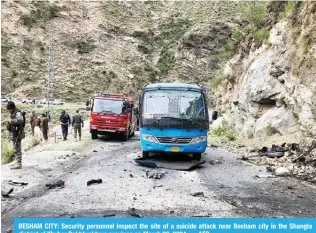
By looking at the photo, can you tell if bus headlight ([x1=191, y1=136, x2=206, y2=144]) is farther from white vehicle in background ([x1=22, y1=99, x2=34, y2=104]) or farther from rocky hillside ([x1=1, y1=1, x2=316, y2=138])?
white vehicle in background ([x1=22, y1=99, x2=34, y2=104])

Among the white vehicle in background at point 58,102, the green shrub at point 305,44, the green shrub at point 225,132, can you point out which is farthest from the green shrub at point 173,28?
the green shrub at point 305,44

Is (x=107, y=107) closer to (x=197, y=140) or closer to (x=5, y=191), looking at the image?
(x=197, y=140)

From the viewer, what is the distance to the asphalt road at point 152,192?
8.54 m

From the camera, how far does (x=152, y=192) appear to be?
10.1m

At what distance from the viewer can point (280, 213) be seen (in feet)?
28.4

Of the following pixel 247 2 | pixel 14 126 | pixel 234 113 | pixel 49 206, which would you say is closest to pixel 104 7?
pixel 247 2

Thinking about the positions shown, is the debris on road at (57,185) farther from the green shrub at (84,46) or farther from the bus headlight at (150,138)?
the green shrub at (84,46)

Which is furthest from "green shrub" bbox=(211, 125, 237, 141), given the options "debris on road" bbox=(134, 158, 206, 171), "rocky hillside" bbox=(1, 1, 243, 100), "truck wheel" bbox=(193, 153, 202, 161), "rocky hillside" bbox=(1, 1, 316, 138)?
"rocky hillside" bbox=(1, 1, 243, 100)

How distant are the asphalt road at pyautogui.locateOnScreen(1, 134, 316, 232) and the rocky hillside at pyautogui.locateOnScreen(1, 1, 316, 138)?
876 centimetres

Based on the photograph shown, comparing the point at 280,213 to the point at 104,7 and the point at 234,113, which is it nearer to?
the point at 234,113

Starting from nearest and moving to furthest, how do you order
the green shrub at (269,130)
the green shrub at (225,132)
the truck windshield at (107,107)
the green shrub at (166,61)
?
the green shrub at (269,130)
the truck windshield at (107,107)
the green shrub at (225,132)
the green shrub at (166,61)

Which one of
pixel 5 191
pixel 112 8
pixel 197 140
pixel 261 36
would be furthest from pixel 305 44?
pixel 112 8

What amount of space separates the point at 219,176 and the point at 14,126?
5.82 metres

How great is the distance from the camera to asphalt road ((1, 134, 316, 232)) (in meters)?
8.54
